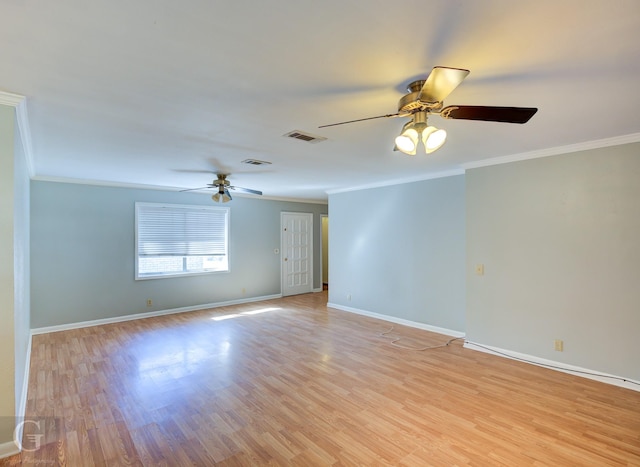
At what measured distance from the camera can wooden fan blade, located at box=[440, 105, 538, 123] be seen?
1.64 m

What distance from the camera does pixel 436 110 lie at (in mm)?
1829

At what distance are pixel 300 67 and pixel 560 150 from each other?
3248 millimetres

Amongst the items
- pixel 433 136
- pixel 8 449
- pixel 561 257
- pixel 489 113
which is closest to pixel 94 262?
pixel 8 449

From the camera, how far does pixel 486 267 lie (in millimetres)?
3955

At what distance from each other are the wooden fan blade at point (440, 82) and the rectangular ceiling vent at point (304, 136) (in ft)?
4.48

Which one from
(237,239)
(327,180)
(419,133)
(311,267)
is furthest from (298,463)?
(311,267)

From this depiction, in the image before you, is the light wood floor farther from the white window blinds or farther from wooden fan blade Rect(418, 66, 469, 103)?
wooden fan blade Rect(418, 66, 469, 103)

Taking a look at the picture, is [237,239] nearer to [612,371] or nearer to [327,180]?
[327,180]

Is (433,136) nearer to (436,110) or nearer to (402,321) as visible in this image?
(436,110)

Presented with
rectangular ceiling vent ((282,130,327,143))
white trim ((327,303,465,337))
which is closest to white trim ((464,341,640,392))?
white trim ((327,303,465,337))

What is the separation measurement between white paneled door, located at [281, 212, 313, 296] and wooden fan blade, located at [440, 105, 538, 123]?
6187mm

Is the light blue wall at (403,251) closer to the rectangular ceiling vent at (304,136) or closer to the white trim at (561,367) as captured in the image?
the white trim at (561,367)

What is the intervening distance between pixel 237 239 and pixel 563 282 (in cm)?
586

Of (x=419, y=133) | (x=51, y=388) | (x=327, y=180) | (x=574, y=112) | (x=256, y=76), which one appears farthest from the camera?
(x=327, y=180)
